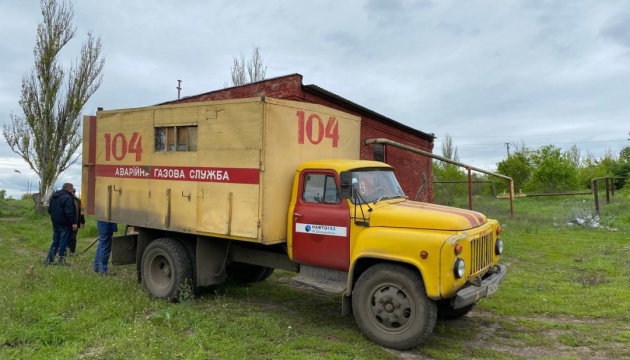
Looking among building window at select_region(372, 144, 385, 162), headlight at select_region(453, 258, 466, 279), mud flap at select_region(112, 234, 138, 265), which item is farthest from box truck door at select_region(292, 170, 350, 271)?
building window at select_region(372, 144, 385, 162)

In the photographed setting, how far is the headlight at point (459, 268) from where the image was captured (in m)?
4.86

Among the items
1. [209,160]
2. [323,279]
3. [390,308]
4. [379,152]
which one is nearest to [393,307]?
[390,308]

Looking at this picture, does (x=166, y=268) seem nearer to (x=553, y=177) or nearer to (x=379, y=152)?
(x=379, y=152)

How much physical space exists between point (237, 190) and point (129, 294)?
2.53 m

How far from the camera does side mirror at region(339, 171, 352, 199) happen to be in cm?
559

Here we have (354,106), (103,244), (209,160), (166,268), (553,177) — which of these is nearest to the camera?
(209,160)

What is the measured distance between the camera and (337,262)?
572cm

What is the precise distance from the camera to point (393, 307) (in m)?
5.18

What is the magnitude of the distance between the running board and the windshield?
104cm

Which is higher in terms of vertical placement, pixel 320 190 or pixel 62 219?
pixel 320 190

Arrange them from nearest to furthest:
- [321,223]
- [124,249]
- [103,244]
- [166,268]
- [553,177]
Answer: [321,223] → [166,268] → [124,249] → [103,244] → [553,177]

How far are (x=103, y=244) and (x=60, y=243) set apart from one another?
59.7 inches

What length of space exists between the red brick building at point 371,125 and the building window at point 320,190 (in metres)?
2.89

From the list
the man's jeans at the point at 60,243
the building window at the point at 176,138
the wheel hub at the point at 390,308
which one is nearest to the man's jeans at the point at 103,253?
the man's jeans at the point at 60,243
